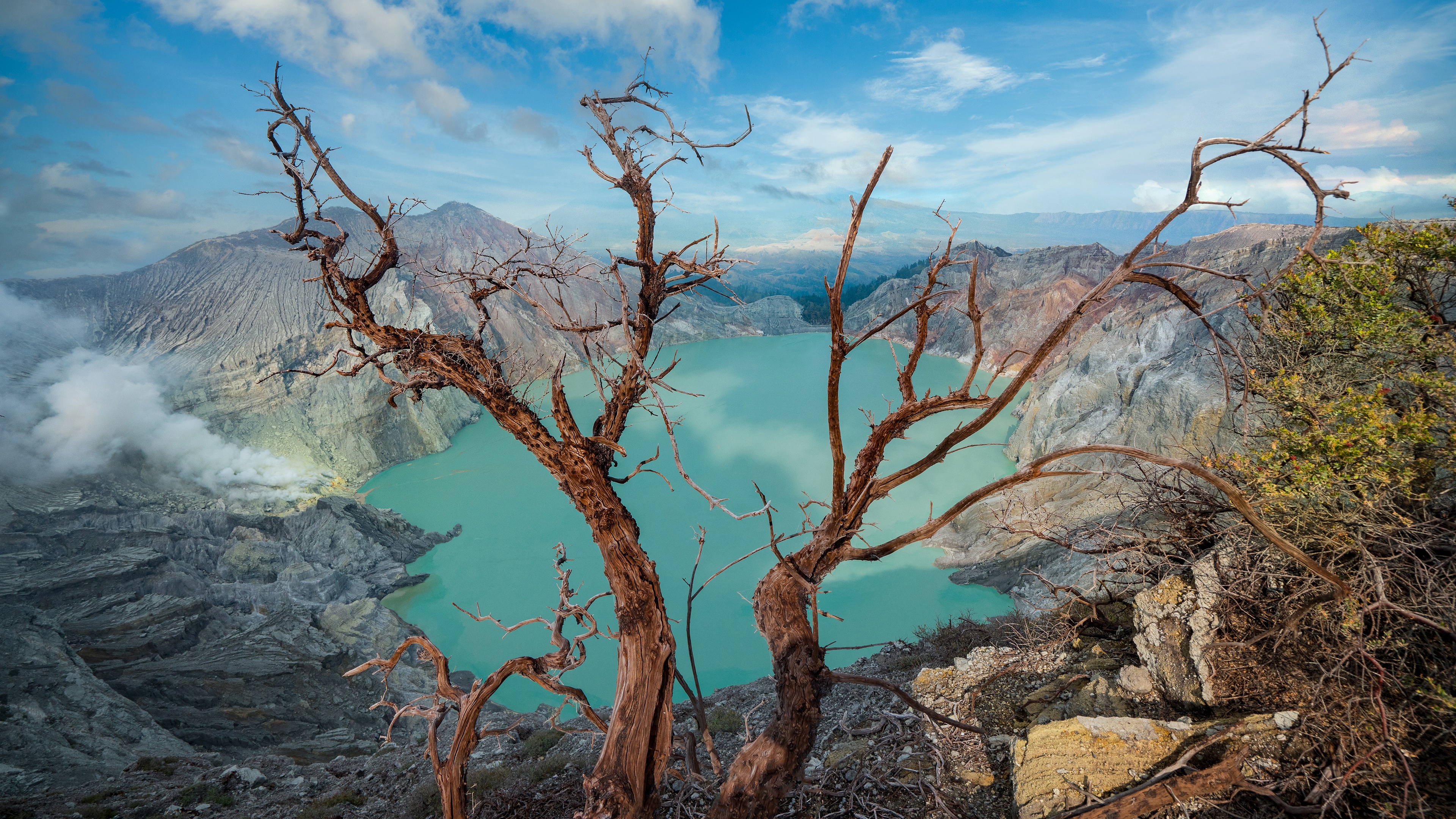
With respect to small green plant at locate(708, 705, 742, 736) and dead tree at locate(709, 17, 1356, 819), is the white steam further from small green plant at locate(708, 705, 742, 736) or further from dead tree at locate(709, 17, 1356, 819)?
dead tree at locate(709, 17, 1356, 819)

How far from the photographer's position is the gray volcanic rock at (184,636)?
7094 mm

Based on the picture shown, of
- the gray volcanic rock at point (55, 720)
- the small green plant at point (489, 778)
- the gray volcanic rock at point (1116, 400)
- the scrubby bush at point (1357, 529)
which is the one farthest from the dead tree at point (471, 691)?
the gray volcanic rock at point (1116, 400)

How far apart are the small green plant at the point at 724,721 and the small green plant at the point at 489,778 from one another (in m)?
1.73

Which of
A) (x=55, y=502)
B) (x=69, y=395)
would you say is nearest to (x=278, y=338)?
(x=69, y=395)

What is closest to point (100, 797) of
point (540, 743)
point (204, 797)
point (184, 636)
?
point (204, 797)

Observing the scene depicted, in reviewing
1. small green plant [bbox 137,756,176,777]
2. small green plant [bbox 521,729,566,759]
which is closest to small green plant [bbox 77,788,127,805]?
small green plant [bbox 137,756,176,777]

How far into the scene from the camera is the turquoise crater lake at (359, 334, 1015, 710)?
1108 cm

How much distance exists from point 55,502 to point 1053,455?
17.7m

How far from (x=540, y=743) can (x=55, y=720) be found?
19.5 feet

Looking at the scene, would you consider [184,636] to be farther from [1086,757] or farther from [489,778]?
[1086,757]

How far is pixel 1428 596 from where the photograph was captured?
177 cm

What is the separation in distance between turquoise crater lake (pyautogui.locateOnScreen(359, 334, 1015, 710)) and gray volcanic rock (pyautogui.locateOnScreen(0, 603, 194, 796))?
4519 mm

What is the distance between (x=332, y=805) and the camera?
4648mm

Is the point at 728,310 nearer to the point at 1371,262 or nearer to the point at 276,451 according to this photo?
the point at 276,451
